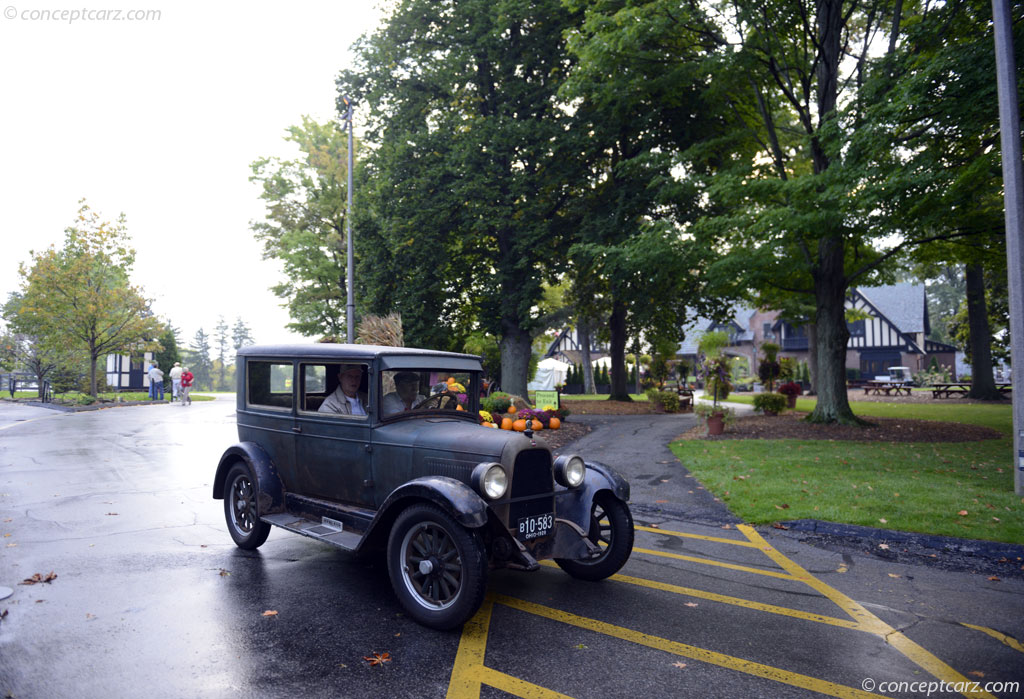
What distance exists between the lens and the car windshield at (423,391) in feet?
17.5

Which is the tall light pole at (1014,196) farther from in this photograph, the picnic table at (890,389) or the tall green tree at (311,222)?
the picnic table at (890,389)

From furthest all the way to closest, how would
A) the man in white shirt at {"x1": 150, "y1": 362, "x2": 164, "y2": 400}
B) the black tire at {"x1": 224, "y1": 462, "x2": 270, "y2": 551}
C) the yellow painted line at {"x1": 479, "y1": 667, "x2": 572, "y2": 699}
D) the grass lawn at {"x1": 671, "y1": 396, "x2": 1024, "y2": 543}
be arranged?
1. the man in white shirt at {"x1": 150, "y1": 362, "x2": 164, "y2": 400}
2. the grass lawn at {"x1": 671, "y1": 396, "x2": 1024, "y2": 543}
3. the black tire at {"x1": 224, "y1": 462, "x2": 270, "y2": 551}
4. the yellow painted line at {"x1": 479, "y1": 667, "x2": 572, "y2": 699}

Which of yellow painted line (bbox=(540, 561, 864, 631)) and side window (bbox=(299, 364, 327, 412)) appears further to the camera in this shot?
side window (bbox=(299, 364, 327, 412))

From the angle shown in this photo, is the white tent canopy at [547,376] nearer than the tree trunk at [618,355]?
No

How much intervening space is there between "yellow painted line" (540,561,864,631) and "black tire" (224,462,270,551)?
3.35 metres

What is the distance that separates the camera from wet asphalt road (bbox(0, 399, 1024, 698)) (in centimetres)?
351

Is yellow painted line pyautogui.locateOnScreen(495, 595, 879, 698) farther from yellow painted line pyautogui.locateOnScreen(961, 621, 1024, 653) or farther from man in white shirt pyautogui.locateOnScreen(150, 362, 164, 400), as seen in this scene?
man in white shirt pyautogui.locateOnScreen(150, 362, 164, 400)

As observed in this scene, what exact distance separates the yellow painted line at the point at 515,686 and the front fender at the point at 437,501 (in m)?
0.87

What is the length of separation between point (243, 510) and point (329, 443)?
5.02 feet

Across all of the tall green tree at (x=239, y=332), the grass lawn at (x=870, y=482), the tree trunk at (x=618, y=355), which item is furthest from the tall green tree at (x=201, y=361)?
the grass lawn at (x=870, y=482)

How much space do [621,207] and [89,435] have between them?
15980mm

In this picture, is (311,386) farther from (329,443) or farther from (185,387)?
(185,387)

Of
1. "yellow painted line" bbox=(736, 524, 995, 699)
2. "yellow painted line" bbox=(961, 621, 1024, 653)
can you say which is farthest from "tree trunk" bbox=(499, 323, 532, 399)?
"yellow painted line" bbox=(961, 621, 1024, 653)
